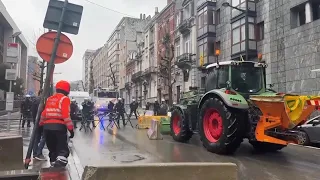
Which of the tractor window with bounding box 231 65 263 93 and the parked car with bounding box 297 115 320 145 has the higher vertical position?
the tractor window with bounding box 231 65 263 93

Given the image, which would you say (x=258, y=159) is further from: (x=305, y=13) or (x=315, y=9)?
(x=315, y=9)

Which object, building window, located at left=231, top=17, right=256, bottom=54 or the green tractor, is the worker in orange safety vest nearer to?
the green tractor

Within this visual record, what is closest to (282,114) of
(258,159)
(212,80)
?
(258,159)

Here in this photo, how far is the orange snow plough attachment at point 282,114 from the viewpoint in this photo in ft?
24.1

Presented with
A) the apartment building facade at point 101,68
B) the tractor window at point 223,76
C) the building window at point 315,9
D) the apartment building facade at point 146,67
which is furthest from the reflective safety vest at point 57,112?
the apartment building facade at point 101,68

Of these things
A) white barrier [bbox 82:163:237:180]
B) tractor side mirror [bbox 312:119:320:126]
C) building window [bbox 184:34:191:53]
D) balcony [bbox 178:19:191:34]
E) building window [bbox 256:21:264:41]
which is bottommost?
white barrier [bbox 82:163:237:180]

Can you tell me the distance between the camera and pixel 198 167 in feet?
14.2

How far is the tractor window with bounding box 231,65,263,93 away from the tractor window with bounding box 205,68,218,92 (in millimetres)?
643

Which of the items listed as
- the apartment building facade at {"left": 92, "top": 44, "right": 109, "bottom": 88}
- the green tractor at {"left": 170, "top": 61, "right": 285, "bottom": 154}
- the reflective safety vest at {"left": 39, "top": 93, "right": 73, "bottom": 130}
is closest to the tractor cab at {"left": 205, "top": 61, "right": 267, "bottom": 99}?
the green tractor at {"left": 170, "top": 61, "right": 285, "bottom": 154}

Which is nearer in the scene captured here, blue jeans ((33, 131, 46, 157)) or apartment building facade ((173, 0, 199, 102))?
blue jeans ((33, 131, 46, 157))

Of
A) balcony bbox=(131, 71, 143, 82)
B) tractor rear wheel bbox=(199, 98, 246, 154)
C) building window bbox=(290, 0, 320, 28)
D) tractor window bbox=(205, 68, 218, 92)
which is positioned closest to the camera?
tractor rear wheel bbox=(199, 98, 246, 154)

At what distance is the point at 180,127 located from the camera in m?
11.6

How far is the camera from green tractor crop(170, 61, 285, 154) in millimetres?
8367

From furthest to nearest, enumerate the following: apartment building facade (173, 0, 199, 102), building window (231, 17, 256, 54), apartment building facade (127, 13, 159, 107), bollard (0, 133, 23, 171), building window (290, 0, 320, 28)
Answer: apartment building facade (127, 13, 159, 107) → apartment building facade (173, 0, 199, 102) → building window (231, 17, 256, 54) → building window (290, 0, 320, 28) → bollard (0, 133, 23, 171)
